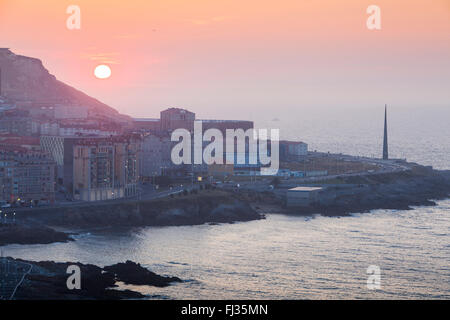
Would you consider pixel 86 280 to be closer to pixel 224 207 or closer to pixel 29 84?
pixel 224 207

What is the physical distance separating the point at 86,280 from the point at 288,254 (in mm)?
6535

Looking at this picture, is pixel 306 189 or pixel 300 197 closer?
pixel 300 197

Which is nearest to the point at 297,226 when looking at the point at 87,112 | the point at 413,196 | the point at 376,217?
the point at 376,217

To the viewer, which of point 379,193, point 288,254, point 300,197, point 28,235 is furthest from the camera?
point 379,193

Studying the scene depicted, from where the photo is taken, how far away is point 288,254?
26.9m

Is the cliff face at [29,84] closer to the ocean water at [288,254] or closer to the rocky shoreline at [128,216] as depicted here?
the rocky shoreline at [128,216]

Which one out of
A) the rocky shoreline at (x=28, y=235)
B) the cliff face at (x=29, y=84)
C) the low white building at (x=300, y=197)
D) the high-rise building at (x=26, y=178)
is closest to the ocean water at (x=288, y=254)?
the rocky shoreline at (x=28, y=235)

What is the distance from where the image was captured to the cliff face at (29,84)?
67062 mm

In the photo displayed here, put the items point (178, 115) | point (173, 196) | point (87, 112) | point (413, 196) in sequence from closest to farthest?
point (173, 196) → point (413, 196) → point (178, 115) → point (87, 112)

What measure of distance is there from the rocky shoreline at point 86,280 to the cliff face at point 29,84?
42177 millimetres

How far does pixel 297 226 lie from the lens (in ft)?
107

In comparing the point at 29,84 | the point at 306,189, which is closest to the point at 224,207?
the point at 306,189
